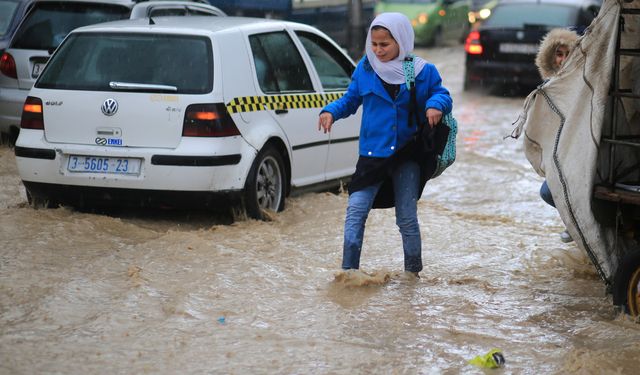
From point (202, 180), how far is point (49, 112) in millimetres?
1245

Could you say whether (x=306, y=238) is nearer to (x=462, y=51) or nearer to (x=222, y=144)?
(x=222, y=144)

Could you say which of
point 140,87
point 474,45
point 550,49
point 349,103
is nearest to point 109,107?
point 140,87

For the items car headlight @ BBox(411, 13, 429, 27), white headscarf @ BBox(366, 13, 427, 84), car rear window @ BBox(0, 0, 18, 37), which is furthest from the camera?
car headlight @ BBox(411, 13, 429, 27)

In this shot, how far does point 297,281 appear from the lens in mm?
6676

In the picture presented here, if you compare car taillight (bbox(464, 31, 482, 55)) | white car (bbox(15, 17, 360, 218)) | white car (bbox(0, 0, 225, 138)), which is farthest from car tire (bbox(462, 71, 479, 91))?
white car (bbox(15, 17, 360, 218))

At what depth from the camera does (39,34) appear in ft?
36.3

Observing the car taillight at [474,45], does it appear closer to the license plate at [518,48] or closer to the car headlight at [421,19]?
the license plate at [518,48]

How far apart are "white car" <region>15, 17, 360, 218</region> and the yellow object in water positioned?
3.10 metres

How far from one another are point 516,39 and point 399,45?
12.0m

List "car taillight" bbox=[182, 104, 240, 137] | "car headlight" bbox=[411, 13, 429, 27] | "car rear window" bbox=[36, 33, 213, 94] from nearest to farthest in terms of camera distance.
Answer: "car taillight" bbox=[182, 104, 240, 137], "car rear window" bbox=[36, 33, 213, 94], "car headlight" bbox=[411, 13, 429, 27]

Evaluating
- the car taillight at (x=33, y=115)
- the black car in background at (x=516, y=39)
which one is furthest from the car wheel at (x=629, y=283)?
the black car in background at (x=516, y=39)

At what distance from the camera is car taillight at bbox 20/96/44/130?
8047mm

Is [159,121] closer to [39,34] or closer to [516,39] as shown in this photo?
[39,34]

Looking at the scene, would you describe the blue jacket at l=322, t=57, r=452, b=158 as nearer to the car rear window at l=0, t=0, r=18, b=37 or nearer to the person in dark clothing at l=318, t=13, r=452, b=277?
the person in dark clothing at l=318, t=13, r=452, b=277
